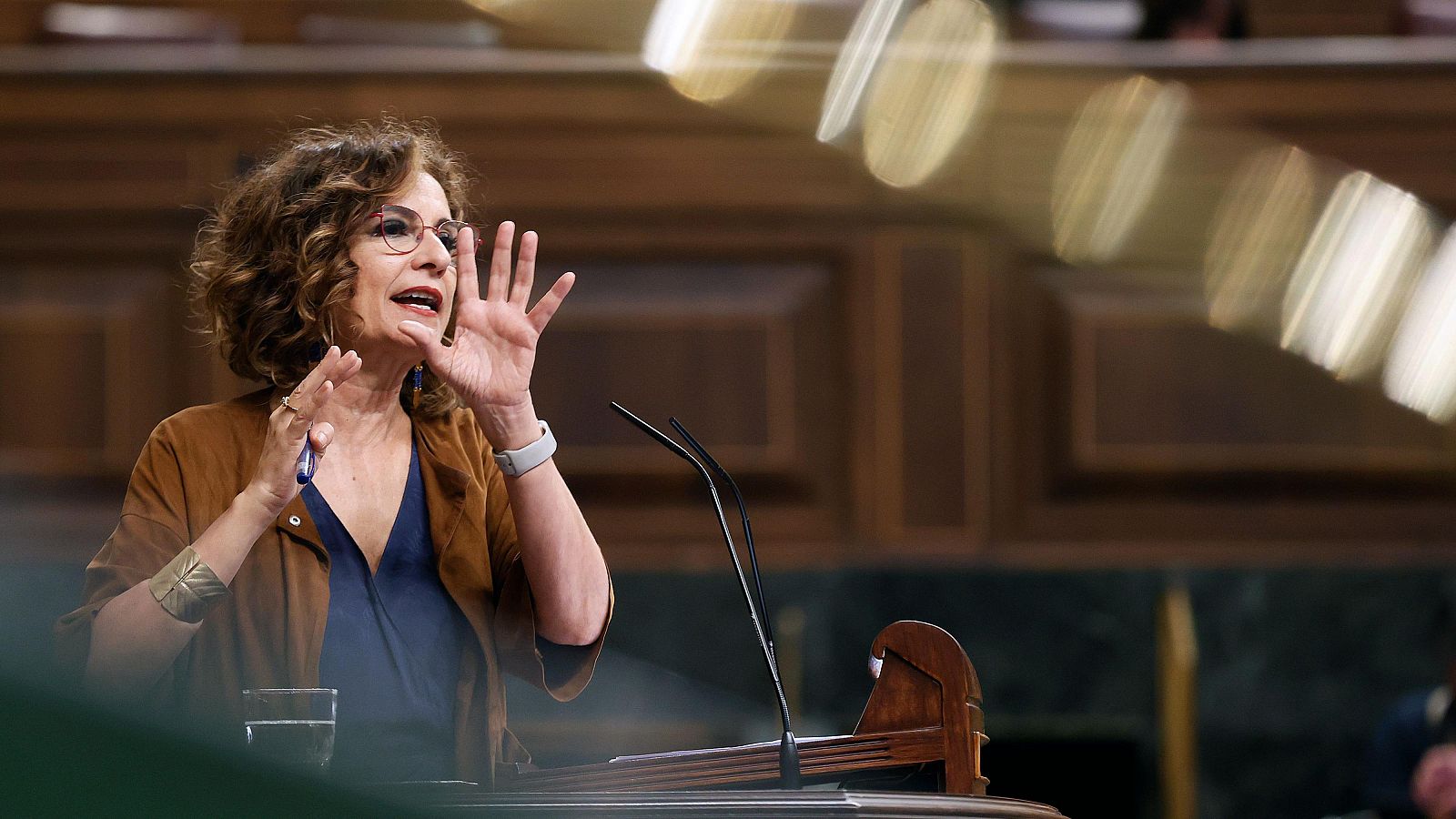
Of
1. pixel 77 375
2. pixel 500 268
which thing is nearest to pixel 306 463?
pixel 500 268

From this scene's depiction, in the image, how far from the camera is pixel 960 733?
1.03m

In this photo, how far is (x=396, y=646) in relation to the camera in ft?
3.84

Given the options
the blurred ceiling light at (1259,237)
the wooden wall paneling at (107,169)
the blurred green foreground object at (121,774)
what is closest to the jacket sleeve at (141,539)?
the blurred green foreground object at (121,774)

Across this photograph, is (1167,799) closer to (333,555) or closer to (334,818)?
(333,555)

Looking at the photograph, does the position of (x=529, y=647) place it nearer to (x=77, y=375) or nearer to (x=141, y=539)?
(x=141, y=539)

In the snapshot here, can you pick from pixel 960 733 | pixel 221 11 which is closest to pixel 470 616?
pixel 960 733

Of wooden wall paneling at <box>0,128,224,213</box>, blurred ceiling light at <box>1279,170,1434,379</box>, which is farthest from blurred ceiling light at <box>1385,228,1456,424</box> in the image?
wooden wall paneling at <box>0,128,224,213</box>

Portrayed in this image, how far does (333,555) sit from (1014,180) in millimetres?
1636

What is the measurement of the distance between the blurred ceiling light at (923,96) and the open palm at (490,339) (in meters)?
1.45

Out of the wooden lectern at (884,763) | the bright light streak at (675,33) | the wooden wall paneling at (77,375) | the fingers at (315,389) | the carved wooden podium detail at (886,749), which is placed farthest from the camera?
the bright light streak at (675,33)

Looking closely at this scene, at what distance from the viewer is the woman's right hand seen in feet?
3.55

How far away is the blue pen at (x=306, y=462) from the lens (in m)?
1.10

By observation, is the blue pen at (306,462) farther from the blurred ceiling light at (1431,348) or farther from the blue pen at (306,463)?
the blurred ceiling light at (1431,348)

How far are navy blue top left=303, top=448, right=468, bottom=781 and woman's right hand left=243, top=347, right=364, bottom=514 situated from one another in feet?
0.38
